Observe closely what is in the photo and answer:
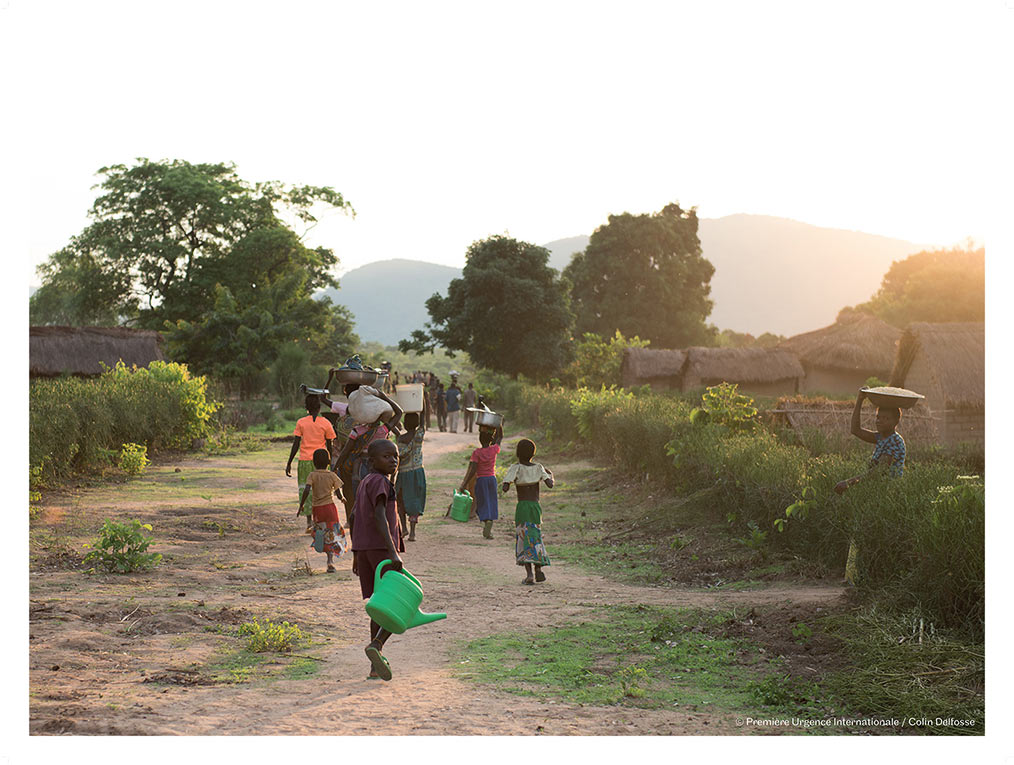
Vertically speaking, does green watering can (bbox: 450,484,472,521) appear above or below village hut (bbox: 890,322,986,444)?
below

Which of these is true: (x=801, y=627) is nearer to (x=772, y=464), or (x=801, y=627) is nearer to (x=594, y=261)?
(x=772, y=464)

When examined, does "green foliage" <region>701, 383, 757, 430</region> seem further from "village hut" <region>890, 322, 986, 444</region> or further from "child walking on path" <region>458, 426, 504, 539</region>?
"village hut" <region>890, 322, 986, 444</region>

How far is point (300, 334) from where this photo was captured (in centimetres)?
3275

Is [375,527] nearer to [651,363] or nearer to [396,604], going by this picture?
[396,604]

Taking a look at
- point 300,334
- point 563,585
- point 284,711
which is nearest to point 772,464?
point 563,585

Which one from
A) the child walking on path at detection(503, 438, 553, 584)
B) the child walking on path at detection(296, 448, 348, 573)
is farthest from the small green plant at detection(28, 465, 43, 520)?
the child walking on path at detection(503, 438, 553, 584)

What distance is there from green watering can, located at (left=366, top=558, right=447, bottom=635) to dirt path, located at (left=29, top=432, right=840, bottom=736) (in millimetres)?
439

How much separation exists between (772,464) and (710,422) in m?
3.08

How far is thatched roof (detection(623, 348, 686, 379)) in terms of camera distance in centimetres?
3291

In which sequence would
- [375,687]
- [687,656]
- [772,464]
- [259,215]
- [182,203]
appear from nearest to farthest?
[375,687], [687,656], [772,464], [182,203], [259,215]

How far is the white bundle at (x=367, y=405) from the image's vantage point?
245 inches

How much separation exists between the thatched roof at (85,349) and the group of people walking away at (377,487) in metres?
17.0

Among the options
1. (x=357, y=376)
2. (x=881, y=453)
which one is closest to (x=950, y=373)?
(x=881, y=453)

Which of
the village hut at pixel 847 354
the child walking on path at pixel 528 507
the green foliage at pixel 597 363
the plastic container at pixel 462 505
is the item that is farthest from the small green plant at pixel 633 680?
the village hut at pixel 847 354
